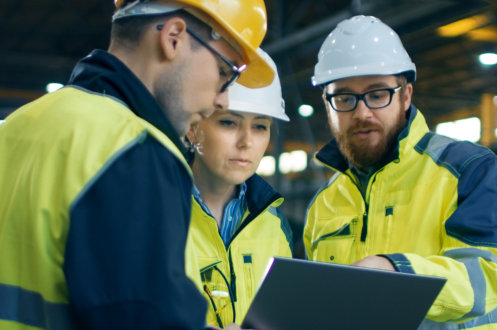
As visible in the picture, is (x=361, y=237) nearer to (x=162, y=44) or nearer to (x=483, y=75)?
(x=162, y=44)

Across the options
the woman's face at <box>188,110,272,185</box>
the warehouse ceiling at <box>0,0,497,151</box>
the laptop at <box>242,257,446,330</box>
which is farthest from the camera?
the warehouse ceiling at <box>0,0,497,151</box>

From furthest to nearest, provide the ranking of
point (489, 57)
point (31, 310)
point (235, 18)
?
point (489, 57) < point (235, 18) < point (31, 310)

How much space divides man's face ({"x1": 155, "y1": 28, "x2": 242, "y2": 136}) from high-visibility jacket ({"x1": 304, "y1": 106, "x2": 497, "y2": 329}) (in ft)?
3.12

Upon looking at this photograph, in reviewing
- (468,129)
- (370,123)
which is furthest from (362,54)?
(468,129)

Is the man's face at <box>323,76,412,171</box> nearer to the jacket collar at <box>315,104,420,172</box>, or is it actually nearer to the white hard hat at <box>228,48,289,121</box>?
the jacket collar at <box>315,104,420,172</box>

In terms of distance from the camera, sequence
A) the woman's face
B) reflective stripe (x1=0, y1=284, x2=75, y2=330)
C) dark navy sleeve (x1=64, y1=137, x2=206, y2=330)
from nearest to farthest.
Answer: dark navy sleeve (x1=64, y1=137, x2=206, y2=330), reflective stripe (x1=0, y1=284, x2=75, y2=330), the woman's face

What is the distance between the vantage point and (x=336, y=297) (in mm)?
1619

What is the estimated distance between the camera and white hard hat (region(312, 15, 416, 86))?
2.63 meters

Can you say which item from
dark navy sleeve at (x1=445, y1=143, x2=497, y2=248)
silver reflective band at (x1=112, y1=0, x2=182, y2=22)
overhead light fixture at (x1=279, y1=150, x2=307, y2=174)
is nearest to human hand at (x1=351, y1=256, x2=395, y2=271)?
dark navy sleeve at (x1=445, y1=143, x2=497, y2=248)

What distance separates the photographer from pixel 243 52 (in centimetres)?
162

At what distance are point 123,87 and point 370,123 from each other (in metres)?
1.62

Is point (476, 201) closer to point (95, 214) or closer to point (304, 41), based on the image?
point (95, 214)

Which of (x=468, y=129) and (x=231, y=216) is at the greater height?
(x=468, y=129)

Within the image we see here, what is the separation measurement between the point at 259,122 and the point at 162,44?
121 centimetres
